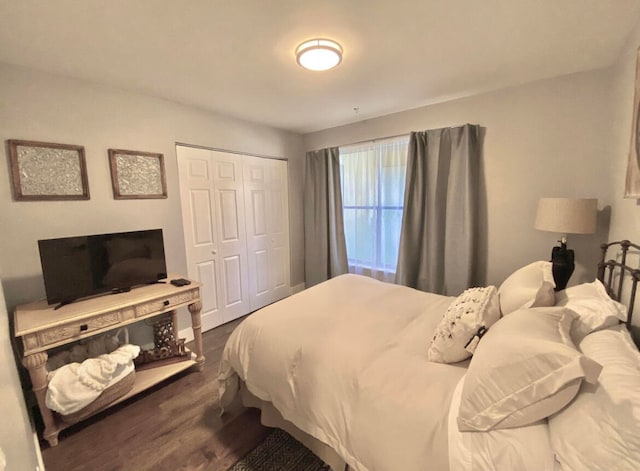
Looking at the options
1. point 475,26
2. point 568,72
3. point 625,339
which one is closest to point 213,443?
point 625,339

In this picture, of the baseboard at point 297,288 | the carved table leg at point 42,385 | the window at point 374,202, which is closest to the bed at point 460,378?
the carved table leg at point 42,385

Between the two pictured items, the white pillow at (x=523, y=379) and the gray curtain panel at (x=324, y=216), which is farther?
the gray curtain panel at (x=324, y=216)

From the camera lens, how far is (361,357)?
1395mm

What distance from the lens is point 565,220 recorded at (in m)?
2.08

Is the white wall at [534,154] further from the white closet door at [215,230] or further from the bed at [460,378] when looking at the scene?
the white closet door at [215,230]

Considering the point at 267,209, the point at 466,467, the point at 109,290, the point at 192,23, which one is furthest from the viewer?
the point at 267,209

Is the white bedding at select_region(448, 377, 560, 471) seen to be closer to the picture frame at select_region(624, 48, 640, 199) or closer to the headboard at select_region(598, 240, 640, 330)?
the headboard at select_region(598, 240, 640, 330)

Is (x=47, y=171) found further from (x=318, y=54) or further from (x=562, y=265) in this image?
(x=562, y=265)

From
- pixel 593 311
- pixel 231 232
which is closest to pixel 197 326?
pixel 231 232

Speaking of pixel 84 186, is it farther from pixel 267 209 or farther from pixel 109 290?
pixel 267 209

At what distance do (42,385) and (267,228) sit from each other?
258 centimetres

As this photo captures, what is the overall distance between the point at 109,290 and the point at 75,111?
1450 mm

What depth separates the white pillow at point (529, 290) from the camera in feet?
4.63

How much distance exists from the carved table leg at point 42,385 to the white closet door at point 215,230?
4.64 feet
